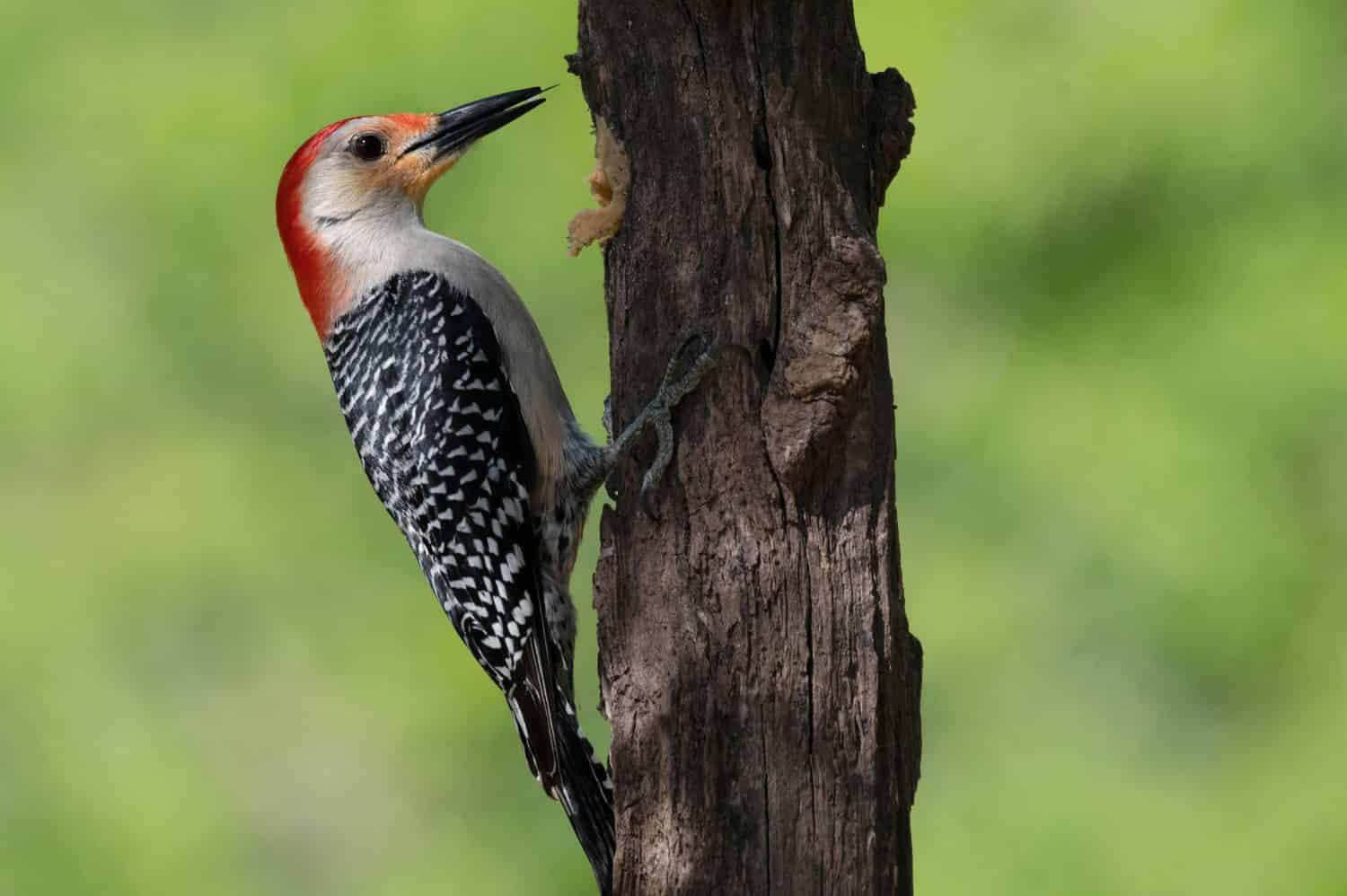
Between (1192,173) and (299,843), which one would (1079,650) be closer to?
(1192,173)

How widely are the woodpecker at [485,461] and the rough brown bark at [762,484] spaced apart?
356 millimetres

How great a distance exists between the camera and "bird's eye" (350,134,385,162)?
3877mm

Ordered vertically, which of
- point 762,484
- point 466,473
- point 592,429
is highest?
point 762,484

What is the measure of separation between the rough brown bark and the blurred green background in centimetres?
256

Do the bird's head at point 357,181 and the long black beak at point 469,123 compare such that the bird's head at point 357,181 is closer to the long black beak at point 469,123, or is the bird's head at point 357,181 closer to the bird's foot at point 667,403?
the long black beak at point 469,123

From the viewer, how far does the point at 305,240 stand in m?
3.90

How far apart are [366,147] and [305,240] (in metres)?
0.28

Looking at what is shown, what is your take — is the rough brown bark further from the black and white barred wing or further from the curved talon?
the black and white barred wing

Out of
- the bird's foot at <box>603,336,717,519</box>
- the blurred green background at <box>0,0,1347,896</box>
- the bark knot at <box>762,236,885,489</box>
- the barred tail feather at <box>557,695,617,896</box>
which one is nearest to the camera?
the bark knot at <box>762,236,885,489</box>

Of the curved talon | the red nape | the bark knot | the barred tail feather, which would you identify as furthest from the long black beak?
the barred tail feather

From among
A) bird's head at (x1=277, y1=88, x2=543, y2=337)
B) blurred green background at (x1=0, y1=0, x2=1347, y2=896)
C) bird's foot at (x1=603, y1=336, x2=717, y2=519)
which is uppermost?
bird's head at (x1=277, y1=88, x2=543, y2=337)

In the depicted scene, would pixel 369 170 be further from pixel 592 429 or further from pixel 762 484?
pixel 592 429

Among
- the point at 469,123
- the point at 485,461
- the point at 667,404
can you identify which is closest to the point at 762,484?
the point at 667,404

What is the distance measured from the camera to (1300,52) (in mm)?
6148
